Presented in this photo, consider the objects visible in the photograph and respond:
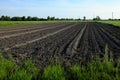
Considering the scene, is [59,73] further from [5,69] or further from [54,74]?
[5,69]

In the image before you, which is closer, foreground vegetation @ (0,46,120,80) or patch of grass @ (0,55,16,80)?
foreground vegetation @ (0,46,120,80)

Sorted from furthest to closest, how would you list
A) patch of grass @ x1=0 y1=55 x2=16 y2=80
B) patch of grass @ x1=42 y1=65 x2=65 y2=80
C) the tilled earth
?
the tilled earth → patch of grass @ x1=0 y1=55 x2=16 y2=80 → patch of grass @ x1=42 y1=65 x2=65 y2=80

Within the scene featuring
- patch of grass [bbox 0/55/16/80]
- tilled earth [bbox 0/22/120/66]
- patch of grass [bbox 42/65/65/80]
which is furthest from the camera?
tilled earth [bbox 0/22/120/66]

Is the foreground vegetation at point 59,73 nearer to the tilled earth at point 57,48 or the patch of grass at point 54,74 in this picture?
the patch of grass at point 54,74

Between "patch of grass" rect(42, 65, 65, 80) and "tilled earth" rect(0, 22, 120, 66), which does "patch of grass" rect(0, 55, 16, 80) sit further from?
"tilled earth" rect(0, 22, 120, 66)

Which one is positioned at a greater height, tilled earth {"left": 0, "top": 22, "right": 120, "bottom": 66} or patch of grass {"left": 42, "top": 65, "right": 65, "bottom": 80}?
patch of grass {"left": 42, "top": 65, "right": 65, "bottom": 80}

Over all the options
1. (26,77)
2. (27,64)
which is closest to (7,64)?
(27,64)

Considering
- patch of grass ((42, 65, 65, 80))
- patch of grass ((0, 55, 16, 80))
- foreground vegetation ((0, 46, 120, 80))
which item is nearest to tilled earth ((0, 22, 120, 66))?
patch of grass ((0, 55, 16, 80))

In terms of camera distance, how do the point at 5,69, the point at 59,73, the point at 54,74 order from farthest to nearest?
1. the point at 5,69
2. the point at 59,73
3. the point at 54,74

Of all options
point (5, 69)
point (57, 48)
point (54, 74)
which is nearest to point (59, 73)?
point (54, 74)

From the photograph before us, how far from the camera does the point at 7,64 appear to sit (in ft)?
32.4

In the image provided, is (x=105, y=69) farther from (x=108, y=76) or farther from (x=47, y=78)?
(x=47, y=78)

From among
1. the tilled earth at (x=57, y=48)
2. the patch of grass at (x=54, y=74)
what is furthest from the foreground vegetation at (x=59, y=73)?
the tilled earth at (x=57, y=48)

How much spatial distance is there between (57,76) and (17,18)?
12906 cm
